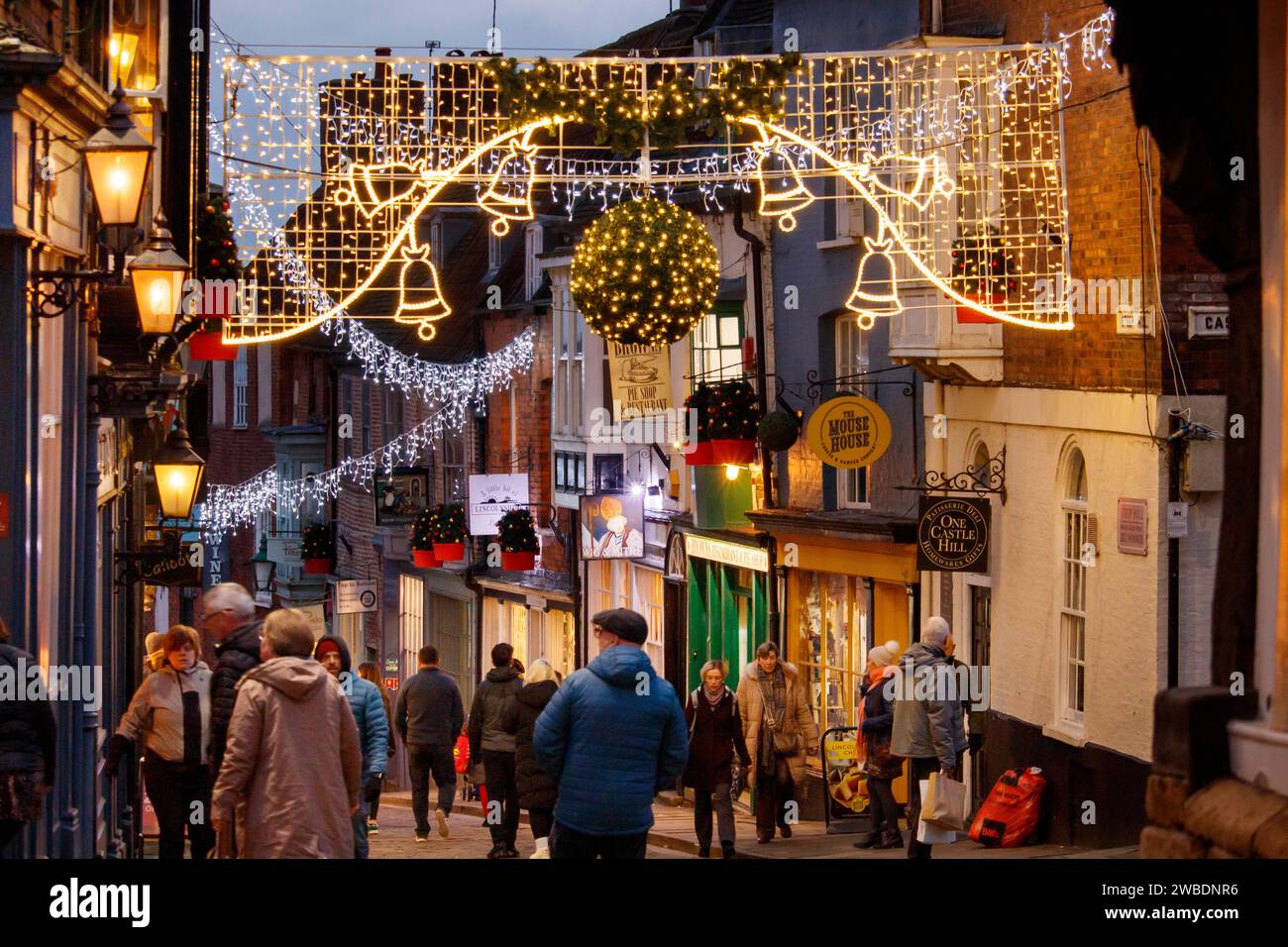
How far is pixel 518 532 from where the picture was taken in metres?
33.4

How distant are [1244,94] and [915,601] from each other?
15.2 meters

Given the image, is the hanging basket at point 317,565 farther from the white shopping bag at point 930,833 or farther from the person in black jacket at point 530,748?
the white shopping bag at point 930,833

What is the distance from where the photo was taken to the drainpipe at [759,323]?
26.2 meters

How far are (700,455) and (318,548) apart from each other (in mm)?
21464

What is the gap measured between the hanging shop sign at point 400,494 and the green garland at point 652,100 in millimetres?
23389

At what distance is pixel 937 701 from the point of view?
1597 cm

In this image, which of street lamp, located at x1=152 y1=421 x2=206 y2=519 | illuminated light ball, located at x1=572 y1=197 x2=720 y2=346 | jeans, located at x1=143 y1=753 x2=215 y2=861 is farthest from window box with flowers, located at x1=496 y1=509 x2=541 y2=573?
jeans, located at x1=143 y1=753 x2=215 y2=861

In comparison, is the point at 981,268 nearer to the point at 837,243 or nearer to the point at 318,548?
the point at 837,243

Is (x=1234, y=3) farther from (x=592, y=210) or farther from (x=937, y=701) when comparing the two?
(x=592, y=210)

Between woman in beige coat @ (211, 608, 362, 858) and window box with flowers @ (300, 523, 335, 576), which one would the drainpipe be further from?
window box with flowers @ (300, 523, 335, 576)

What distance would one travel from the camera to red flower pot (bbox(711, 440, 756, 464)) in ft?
83.4

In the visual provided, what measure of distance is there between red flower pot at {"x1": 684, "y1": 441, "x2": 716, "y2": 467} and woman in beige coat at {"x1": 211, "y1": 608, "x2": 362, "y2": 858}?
51.2ft

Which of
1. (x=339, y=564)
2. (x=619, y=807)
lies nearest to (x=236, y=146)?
(x=619, y=807)

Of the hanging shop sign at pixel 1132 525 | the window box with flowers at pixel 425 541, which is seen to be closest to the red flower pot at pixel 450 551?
the window box with flowers at pixel 425 541
